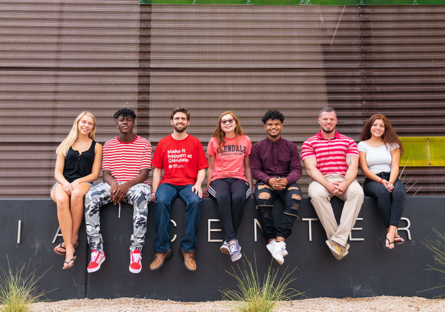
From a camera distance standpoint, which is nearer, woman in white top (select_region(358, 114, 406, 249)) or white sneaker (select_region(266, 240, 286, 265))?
white sneaker (select_region(266, 240, 286, 265))

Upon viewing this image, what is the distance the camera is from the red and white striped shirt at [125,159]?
11.5ft

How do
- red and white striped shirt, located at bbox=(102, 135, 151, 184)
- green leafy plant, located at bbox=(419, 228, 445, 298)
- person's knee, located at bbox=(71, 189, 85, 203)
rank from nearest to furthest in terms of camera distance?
person's knee, located at bbox=(71, 189, 85, 203)
green leafy plant, located at bbox=(419, 228, 445, 298)
red and white striped shirt, located at bbox=(102, 135, 151, 184)

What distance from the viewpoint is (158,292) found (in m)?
3.27

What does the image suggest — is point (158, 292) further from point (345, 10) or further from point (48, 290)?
point (345, 10)

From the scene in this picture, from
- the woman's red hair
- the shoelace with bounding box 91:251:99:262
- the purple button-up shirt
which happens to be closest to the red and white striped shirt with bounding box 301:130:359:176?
the purple button-up shirt

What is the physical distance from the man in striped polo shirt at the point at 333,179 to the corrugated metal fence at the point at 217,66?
1375 mm

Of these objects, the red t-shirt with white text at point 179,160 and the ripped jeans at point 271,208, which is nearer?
the ripped jeans at point 271,208

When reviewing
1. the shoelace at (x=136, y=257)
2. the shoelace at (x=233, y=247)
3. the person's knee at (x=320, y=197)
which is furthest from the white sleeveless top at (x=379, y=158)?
the shoelace at (x=136, y=257)

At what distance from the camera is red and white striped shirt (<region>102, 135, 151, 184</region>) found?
352 centimetres

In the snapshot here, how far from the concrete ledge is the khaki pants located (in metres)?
0.19

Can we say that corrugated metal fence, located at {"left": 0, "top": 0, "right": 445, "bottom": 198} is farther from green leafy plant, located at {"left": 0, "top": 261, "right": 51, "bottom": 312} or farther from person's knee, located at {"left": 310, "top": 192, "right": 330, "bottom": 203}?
green leafy plant, located at {"left": 0, "top": 261, "right": 51, "bottom": 312}

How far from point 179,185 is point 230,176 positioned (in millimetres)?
600

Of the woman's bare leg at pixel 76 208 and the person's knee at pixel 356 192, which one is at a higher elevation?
the person's knee at pixel 356 192

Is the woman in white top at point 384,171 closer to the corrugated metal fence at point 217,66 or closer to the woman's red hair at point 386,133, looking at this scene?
the woman's red hair at point 386,133
